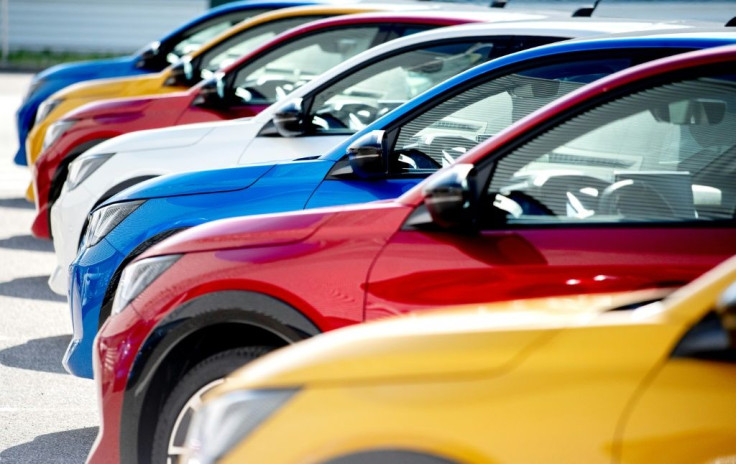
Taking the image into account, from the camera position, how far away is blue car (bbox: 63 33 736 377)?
527 cm

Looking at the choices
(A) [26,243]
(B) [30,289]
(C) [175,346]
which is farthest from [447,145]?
(A) [26,243]

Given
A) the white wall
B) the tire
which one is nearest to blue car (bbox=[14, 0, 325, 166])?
the tire

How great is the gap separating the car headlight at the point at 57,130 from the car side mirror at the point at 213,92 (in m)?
1.14

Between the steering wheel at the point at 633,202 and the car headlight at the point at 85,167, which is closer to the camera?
the steering wheel at the point at 633,202

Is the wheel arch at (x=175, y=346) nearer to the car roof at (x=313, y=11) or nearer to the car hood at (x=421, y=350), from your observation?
the car hood at (x=421, y=350)

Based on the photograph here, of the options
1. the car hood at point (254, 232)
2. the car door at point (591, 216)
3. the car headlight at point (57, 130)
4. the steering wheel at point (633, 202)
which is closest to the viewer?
the car door at point (591, 216)

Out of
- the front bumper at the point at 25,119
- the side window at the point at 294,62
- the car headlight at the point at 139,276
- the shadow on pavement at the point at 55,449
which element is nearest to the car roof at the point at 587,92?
the car headlight at the point at 139,276

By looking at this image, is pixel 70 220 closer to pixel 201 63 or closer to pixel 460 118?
pixel 460 118

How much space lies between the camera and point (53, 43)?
29.6 m

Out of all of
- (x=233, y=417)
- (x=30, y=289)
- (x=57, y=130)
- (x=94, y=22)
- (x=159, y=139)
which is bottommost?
(x=94, y=22)

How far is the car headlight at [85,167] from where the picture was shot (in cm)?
732

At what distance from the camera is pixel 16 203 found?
1187cm

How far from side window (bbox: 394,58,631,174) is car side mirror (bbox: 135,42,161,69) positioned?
677 centimetres

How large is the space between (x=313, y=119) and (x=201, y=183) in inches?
53.2
